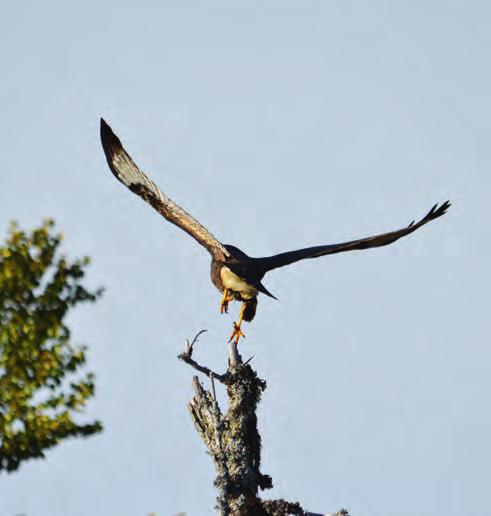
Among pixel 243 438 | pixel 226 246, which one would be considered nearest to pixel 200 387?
pixel 243 438

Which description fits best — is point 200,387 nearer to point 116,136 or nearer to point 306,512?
point 306,512

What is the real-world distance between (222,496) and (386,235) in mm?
5636

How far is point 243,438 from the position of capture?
21.1 metres

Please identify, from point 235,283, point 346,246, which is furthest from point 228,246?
point 346,246

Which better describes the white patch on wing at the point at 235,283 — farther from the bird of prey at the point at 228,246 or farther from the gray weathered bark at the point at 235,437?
the gray weathered bark at the point at 235,437

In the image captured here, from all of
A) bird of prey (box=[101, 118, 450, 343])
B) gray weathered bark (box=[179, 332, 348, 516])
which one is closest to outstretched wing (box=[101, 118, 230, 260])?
bird of prey (box=[101, 118, 450, 343])

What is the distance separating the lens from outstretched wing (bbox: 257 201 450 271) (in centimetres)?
2105

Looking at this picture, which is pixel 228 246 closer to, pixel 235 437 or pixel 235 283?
pixel 235 283

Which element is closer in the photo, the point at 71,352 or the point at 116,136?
the point at 71,352

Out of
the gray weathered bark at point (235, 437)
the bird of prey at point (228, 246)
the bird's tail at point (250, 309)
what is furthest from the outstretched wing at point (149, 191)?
the gray weathered bark at point (235, 437)

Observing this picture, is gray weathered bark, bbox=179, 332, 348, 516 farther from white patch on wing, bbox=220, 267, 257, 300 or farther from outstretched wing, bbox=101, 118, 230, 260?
outstretched wing, bbox=101, 118, 230, 260

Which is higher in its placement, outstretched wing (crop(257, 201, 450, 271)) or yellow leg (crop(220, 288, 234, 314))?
outstretched wing (crop(257, 201, 450, 271))

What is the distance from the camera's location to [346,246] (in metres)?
21.6

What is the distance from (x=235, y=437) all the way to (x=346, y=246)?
3947mm
